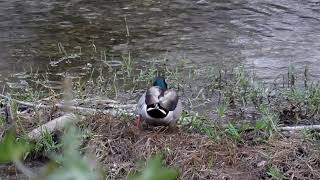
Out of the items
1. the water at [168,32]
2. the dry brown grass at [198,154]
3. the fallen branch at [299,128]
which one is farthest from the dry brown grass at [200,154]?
the water at [168,32]

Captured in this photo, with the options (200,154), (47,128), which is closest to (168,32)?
(47,128)

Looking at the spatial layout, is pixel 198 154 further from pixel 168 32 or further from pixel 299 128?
pixel 168 32

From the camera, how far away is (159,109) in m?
4.42

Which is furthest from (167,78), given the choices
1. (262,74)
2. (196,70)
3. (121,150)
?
(121,150)

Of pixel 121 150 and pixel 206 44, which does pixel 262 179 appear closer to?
pixel 121 150

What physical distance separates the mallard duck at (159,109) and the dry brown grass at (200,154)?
9cm

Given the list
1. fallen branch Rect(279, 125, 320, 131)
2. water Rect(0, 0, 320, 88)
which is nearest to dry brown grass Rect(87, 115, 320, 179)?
fallen branch Rect(279, 125, 320, 131)

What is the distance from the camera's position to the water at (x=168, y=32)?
Answer: 7.02 m

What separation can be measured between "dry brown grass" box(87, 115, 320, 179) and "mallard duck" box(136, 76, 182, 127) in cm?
9

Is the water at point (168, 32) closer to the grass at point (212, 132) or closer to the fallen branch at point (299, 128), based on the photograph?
the grass at point (212, 132)

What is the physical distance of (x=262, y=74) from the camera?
6.45 meters

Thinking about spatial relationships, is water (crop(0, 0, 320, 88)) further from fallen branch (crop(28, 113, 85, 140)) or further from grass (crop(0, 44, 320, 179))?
fallen branch (crop(28, 113, 85, 140))

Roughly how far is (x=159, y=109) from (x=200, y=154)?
1.50ft

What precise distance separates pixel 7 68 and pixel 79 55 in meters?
0.83
